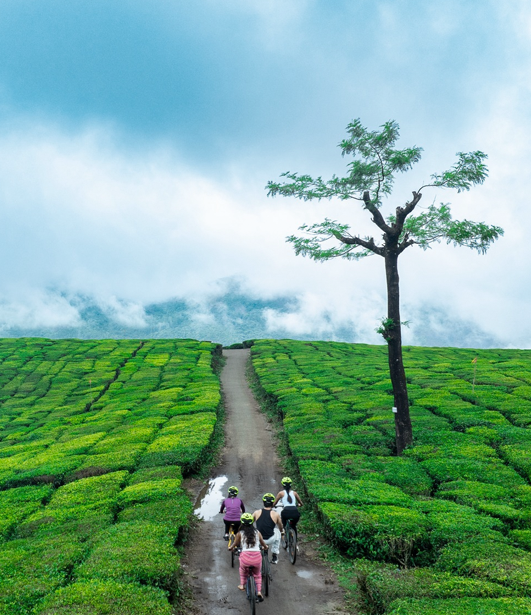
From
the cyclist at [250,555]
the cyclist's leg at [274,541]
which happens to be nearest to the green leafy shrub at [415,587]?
the cyclist's leg at [274,541]

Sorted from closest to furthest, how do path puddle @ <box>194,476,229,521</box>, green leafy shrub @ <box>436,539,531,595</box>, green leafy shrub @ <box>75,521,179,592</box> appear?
green leafy shrub @ <box>436,539,531,595</box>
green leafy shrub @ <box>75,521,179,592</box>
path puddle @ <box>194,476,229,521</box>

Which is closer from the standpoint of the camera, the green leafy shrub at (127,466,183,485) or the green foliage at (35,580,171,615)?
the green foliage at (35,580,171,615)

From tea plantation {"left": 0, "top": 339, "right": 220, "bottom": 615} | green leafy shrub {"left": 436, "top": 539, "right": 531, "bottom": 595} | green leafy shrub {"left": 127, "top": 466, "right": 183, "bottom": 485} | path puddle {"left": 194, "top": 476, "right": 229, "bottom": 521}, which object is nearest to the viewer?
green leafy shrub {"left": 436, "top": 539, "right": 531, "bottom": 595}

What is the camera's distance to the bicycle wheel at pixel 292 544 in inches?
435

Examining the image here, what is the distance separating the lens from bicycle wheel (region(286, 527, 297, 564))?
36.3 ft

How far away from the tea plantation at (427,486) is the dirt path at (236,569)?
97 centimetres

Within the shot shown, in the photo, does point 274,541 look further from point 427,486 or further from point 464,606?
point 427,486

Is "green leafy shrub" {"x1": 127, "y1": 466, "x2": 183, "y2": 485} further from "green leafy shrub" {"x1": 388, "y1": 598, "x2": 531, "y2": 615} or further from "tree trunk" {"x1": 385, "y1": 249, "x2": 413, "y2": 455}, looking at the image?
"green leafy shrub" {"x1": 388, "y1": 598, "x2": 531, "y2": 615}

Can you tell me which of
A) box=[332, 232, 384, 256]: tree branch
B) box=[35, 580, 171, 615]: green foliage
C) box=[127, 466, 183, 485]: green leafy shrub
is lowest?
box=[35, 580, 171, 615]: green foliage

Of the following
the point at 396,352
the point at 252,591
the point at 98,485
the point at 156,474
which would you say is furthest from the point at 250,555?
the point at 396,352

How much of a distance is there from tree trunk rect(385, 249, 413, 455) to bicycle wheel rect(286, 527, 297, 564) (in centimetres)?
824

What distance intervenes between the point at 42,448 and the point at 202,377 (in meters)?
16.3

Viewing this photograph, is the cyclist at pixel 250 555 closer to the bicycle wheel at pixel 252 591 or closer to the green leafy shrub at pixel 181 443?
the bicycle wheel at pixel 252 591

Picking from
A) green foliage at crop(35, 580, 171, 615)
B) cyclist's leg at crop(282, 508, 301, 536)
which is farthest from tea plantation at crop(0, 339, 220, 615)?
cyclist's leg at crop(282, 508, 301, 536)
